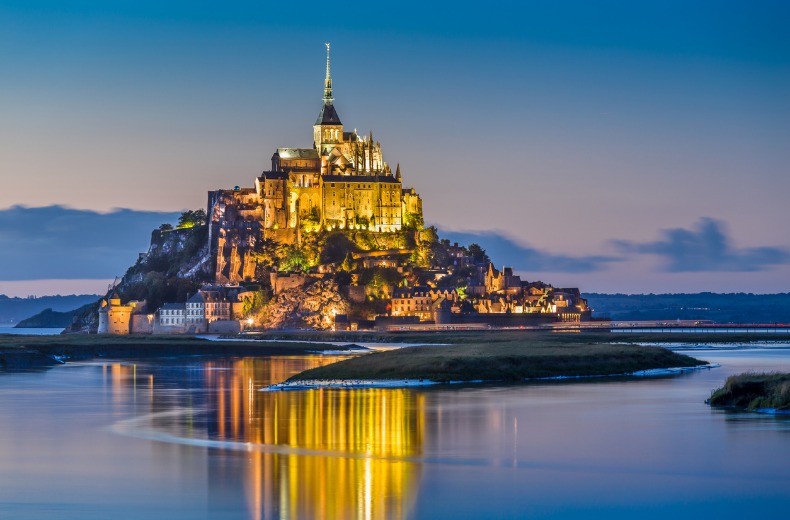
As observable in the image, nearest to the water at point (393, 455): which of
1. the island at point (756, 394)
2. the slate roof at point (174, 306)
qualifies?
the island at point (756, 394)

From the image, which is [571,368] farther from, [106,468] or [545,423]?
[106,468]

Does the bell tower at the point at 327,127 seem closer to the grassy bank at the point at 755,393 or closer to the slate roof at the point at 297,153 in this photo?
the slate roof at the point at 297,153

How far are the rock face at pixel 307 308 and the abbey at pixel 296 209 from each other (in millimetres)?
12122

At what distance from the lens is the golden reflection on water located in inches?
1043

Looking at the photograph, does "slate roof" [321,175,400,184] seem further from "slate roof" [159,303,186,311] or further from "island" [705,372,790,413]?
"island" [705,372,790,413]

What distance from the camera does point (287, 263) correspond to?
538 ft

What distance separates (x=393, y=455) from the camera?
3388cm

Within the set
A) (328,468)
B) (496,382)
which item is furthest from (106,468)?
(496,382)

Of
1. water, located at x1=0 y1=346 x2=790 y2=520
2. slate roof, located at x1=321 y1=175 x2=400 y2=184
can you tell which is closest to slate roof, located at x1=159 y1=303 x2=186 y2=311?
slate roof, located at x1=321 y1=175 x2=400 y2=184

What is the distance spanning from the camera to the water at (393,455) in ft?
87.0

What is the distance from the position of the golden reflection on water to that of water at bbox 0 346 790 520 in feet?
0.29

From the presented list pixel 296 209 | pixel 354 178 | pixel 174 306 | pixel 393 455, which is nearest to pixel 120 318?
pixel 174 306

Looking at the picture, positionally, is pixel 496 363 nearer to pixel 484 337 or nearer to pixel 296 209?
pixel 484 337

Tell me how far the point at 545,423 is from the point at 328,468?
42.3 feet
